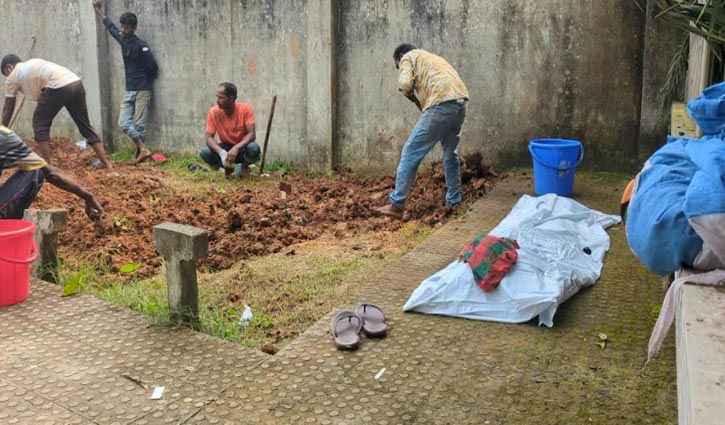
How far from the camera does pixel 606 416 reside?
305 cm

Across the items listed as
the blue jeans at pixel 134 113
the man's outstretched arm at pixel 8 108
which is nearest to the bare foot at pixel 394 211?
the blue jeans at pixel 134 113

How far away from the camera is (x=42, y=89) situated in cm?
891

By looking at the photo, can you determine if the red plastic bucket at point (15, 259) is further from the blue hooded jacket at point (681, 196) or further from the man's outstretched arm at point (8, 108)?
the man's outstretched arm at point (8, 108)

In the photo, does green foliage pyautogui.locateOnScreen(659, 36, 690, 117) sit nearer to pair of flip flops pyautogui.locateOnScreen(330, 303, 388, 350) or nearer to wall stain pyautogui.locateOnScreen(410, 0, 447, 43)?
wall stain pyautogui.locateOnScreen(410, 0, 447, 43)

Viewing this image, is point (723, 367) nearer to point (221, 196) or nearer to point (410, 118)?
point (221, 196)

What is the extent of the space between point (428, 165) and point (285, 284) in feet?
12.9

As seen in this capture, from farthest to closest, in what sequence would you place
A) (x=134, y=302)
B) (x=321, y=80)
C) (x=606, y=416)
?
(x=321, y=80) → (x=134, y=302) → (x=606, y=416)

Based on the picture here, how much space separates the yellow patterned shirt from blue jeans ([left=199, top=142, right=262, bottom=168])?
2.88 m

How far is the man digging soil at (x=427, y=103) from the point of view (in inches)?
256

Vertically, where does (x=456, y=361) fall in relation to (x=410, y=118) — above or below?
below

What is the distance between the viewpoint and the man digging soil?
6508 mm

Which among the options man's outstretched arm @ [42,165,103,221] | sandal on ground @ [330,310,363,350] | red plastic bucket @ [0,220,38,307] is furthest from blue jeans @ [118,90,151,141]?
sandal on ground @ [330,310,363,350]

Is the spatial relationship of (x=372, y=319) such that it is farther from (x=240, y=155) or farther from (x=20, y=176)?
(x=240, y=155)

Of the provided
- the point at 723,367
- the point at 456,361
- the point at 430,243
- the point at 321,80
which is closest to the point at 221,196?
the point at 321,80
